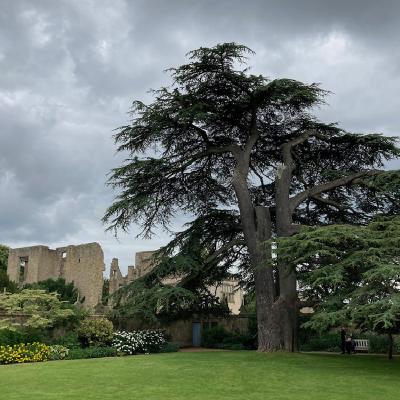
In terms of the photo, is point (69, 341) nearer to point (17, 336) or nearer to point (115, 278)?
point (17, 336)

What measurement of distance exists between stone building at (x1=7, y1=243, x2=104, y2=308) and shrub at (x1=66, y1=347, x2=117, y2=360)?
17.8 meters

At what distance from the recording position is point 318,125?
20.2 metres

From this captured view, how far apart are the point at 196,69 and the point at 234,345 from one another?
467 inches

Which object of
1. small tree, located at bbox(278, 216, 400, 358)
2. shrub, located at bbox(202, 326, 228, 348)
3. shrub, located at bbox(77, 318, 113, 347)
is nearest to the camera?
small tree, located at bbox(278, 216, 400, 358)

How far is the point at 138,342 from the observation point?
19203 millimetres

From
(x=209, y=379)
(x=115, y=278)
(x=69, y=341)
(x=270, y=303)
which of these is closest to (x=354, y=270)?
(x=270, y=303)

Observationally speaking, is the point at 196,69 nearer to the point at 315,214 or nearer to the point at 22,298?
→ the point at 315,214

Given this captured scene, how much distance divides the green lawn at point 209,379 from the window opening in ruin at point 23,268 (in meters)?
28.9

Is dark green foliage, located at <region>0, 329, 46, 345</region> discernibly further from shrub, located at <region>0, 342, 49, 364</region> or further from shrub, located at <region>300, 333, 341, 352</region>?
shrub, located at <region>300, 333, 341, 352</region>

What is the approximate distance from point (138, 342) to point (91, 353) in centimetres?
202

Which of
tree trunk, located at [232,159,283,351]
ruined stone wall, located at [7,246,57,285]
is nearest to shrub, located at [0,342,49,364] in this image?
tree trunk, located at [232,159,283,351]

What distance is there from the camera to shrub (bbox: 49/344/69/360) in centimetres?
1748

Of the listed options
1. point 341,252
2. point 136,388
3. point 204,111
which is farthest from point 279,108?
point 136,388

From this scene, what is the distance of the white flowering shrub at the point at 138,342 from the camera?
61.7 feet
